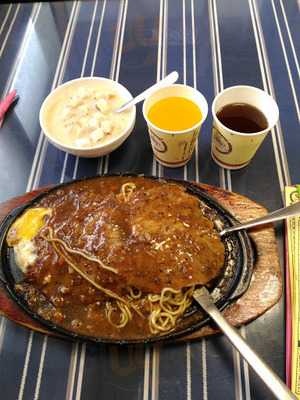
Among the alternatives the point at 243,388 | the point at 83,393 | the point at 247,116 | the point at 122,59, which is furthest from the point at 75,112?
the point at 243,388

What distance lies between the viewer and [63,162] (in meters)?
2.02

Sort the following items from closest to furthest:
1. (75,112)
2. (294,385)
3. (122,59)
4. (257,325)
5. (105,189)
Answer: (294,385), (257,325), (105,189), (75,112), (122,59)

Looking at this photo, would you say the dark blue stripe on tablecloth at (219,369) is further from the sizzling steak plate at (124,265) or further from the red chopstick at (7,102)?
the red chopstick at (7,102)

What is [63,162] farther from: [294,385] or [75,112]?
[294,385]

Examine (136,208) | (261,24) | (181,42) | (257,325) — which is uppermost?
(261,24)

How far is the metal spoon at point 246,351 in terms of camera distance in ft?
3.67

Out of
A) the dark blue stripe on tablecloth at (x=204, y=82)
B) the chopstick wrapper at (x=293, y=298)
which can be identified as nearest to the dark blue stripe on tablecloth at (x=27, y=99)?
the dark blue stripe on tablecloth at (x=204, y=82)

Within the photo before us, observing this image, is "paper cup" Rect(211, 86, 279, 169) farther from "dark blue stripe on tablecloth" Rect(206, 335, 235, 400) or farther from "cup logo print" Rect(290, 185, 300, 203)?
"dark blue stripe on tablecloth" Rect(206, 335, 235, 400)

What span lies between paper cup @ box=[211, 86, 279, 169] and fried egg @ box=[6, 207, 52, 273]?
93cm

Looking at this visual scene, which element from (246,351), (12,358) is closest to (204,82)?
(246,351)

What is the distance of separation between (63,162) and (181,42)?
4.43 ft

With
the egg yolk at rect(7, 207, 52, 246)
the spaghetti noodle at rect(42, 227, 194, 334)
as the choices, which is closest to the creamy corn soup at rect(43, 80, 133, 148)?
the egg yolk at rect(7, 207, 52, 246)

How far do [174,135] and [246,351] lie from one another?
975 mm

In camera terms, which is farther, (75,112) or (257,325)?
(75,112)
